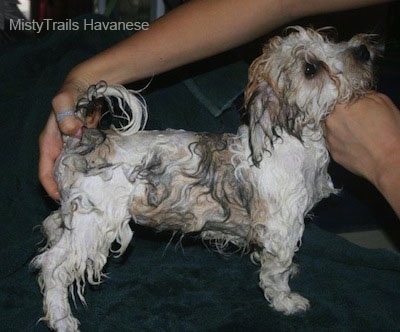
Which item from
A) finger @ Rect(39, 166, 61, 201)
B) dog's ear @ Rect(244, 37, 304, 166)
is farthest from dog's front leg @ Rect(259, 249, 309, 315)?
finger @ Rect(39, 166, 61, 201)

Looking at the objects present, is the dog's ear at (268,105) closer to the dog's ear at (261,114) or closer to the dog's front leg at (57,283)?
the dog's ear at (261,114)

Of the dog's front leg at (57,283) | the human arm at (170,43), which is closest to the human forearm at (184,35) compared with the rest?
the human arm at (170,43)

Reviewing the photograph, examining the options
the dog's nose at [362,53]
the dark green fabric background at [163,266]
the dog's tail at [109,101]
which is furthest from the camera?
the dark green fabric background at [163,266]

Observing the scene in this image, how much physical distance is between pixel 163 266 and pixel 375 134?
0.99 m

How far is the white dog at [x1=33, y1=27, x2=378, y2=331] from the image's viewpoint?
1.91 metres

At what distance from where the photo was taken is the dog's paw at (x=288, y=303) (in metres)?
2.15

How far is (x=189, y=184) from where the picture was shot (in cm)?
200

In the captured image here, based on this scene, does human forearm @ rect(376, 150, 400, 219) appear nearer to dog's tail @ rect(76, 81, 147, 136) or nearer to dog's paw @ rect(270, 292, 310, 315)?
dog's paw @ rect(270, 292, 310, 315)

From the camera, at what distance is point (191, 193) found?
2014 millimetres

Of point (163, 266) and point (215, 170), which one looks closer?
point (215, 170)

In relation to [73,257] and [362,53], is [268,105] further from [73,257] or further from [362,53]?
[73,257]

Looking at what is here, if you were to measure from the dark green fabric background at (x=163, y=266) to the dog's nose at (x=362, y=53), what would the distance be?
84 cm

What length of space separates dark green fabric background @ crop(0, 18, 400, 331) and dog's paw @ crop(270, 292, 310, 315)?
3cm

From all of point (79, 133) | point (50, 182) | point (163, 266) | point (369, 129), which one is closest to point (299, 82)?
point (369, 129)
